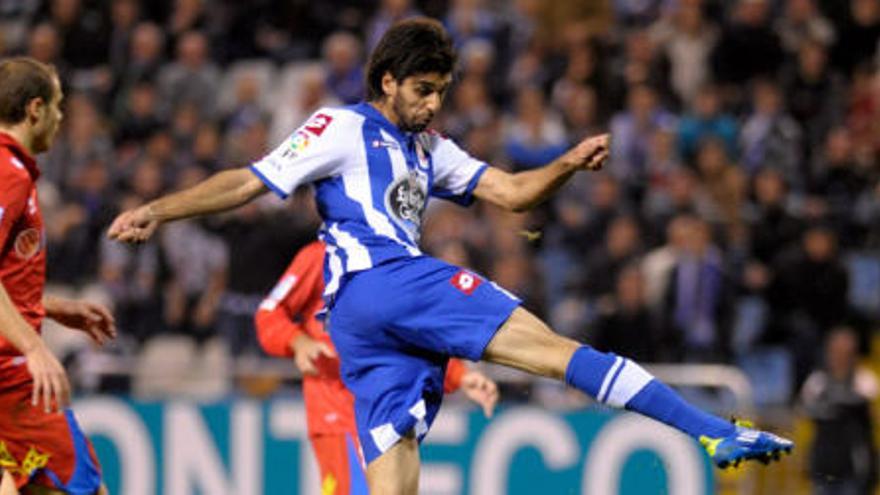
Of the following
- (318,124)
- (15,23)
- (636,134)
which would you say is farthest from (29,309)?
(15,23)

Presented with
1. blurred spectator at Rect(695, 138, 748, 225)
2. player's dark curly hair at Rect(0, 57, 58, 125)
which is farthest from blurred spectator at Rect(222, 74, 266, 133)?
player's dark curly hair at Rect(0, 57, 58, 125)

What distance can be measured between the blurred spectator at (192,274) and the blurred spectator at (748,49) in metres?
4.55

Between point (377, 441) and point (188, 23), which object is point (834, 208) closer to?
point (188, 23)

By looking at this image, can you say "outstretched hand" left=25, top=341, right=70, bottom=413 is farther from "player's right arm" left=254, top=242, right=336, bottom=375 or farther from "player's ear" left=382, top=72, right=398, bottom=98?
"player's right arm" left=254, top=242, right=336, bottom=375

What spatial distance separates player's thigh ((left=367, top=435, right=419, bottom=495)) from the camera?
24.4 ft

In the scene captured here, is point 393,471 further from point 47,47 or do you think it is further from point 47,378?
point 47,47

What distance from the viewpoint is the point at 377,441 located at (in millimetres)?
7453

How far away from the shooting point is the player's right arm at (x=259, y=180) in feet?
23.1

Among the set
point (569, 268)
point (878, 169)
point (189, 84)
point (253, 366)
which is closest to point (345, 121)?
point (253, 366)

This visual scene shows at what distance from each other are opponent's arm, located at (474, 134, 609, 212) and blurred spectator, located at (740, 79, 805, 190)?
7537 millimetres

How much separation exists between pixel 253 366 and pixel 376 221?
6069 mm

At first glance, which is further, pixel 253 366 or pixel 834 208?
pixel 834 208

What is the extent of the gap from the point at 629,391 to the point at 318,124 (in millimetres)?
1606

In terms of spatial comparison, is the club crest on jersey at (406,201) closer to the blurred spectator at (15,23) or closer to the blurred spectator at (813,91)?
the blurred spectator at (813,91)
